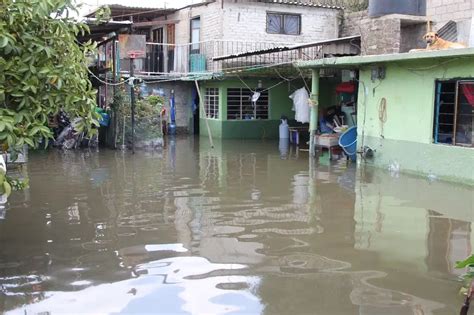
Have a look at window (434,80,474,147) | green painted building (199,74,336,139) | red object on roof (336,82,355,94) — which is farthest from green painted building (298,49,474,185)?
green painted building (199,74,336,139)

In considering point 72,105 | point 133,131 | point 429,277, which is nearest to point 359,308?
point 429,277

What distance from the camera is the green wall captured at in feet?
36.7

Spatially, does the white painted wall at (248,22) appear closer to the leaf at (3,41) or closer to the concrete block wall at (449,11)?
Answer: the concrete block wall at (449,11)

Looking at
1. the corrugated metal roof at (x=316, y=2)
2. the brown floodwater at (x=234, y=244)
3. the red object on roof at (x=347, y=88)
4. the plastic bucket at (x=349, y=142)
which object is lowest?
the brown floodwater at (x=234, y=244)

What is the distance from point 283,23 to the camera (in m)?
22.0

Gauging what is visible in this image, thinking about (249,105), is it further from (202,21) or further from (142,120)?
(142,120)

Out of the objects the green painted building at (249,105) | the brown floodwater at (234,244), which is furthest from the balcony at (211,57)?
the brown floodwater at (234,244)

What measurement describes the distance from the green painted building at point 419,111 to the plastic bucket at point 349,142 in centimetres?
34

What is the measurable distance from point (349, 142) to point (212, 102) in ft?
29.6

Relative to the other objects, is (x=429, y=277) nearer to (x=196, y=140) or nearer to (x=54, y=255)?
(x=54, y=255)

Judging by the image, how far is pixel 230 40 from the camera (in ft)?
68.5

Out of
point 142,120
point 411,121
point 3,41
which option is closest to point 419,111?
point 411,121

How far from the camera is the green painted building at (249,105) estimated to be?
858 inches

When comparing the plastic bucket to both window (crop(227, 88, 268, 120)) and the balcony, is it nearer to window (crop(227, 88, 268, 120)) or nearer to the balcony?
the balcony
